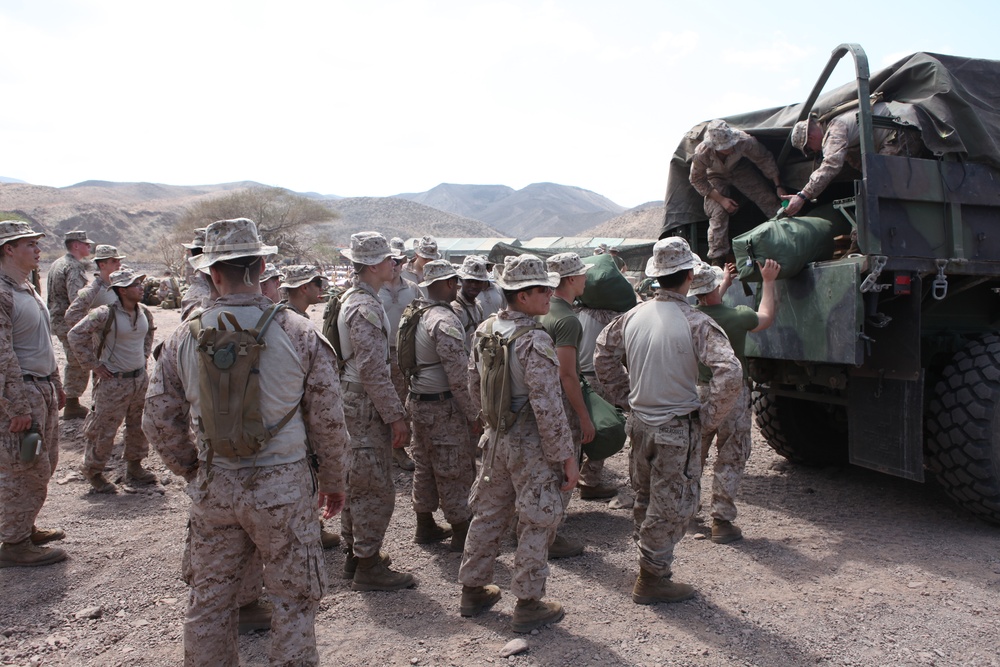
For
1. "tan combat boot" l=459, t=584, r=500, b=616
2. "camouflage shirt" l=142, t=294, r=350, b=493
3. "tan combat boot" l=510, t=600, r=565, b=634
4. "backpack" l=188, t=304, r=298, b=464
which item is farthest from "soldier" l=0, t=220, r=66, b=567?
"tan combat boot" l=510, t=600, r=565, b=634

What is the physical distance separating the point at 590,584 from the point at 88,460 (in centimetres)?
411

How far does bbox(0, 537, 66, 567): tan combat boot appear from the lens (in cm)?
436

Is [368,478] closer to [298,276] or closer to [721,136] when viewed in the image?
[298,276]

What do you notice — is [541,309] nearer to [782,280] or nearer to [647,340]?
[647,340]

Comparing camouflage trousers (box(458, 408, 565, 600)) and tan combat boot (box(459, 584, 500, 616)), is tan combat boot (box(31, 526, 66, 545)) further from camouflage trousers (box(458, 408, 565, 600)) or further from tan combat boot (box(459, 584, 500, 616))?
camouflage trousers (box(458, 408, 565, 600))

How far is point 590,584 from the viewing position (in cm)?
407

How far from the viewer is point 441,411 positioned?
4.41 metres

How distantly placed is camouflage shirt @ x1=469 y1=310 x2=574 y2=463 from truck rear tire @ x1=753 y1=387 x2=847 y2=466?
10.4ft

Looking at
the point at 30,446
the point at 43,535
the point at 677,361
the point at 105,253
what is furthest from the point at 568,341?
the point at 105,253

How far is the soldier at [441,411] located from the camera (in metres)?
4.25

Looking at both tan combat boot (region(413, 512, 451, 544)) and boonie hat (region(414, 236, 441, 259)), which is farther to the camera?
boonie hat (region(414, 236, 441, 259))

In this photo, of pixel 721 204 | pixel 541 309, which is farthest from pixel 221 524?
pixel 721 204

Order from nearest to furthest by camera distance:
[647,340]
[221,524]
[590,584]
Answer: [221,524]
[647,340]
[590,584]

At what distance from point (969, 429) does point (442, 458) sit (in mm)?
3125
